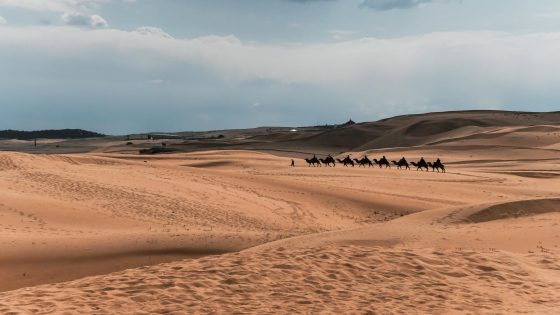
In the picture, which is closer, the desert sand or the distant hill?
the desert sand

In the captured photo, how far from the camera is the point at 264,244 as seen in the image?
39.7ft

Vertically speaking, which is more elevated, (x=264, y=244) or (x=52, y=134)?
(x=52, y=134)

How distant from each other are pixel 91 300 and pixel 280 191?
1652 cm

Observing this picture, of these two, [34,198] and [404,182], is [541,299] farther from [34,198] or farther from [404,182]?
[404,182]

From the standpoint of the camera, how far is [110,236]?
13.4 metres

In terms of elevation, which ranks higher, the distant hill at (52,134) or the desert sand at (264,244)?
the distant hill at (52,134)

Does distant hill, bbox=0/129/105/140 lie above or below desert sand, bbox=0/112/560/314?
above

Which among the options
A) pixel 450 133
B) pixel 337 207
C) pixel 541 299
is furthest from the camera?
pixel 450 133

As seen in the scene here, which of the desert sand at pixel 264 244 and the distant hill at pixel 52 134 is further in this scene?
the distant hill at pixel 52 134

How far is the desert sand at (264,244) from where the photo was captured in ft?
27.1

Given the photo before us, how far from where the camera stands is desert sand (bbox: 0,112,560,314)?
8.27 m

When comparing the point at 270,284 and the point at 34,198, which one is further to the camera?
the point at 34,198

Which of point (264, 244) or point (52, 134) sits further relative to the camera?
point (52, 134)

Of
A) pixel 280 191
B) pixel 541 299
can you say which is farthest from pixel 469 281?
pixel 280 191
